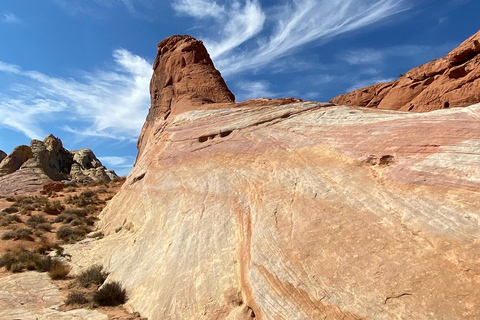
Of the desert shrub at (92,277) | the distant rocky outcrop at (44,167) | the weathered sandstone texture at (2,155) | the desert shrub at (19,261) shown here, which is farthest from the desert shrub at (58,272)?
the weathered sandstone texture at (2,155)

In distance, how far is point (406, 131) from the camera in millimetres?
7047

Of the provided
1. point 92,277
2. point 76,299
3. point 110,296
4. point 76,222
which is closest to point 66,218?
point 76,222

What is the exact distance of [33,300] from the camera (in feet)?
31.2

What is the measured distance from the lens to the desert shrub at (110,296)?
8.52 m

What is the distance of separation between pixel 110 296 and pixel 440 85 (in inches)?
1553

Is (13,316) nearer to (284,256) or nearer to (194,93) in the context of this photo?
(284,256)

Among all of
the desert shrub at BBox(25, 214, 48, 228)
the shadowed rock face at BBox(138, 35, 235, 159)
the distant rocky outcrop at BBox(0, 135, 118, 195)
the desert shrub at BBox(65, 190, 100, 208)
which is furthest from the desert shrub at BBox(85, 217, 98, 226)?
the distant rocky outcrop at BBox(0, 135, 118, 195)

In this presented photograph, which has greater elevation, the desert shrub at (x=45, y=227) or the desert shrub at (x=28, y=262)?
the desert shrub at (x=45, y=227)

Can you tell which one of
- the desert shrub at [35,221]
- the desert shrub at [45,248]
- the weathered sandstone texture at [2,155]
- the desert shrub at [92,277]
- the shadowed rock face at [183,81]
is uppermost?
the weathered sandstone texture at [2,155]

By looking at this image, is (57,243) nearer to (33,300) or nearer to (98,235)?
(98,235)

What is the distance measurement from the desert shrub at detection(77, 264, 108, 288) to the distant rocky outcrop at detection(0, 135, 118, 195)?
3186 centimetres

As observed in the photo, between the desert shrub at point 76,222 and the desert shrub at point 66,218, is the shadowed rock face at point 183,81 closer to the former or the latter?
the desert shrub at point 76,222

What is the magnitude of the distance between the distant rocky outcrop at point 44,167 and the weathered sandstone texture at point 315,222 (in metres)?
34.3

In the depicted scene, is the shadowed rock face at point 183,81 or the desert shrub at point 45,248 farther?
the shadowed rock face at point 183,81
